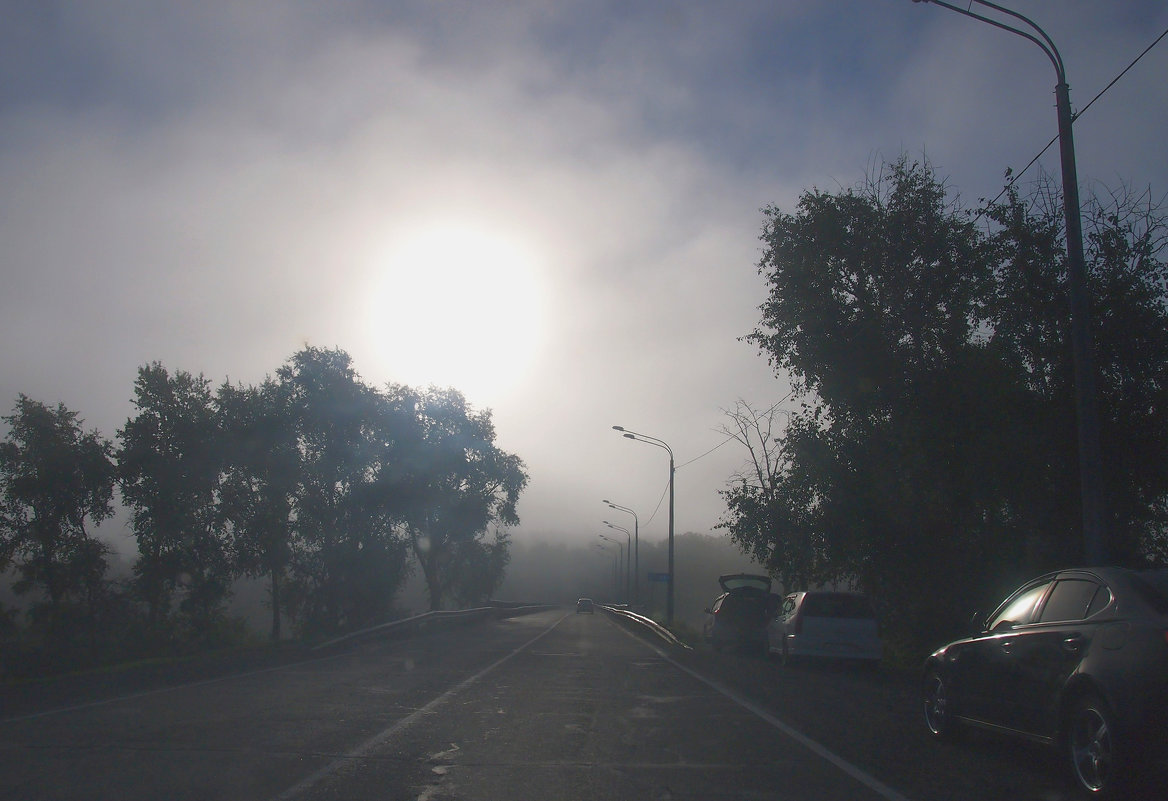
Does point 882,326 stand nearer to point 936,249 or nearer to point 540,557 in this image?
point 936,249

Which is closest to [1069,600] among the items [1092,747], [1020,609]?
[1020,609]

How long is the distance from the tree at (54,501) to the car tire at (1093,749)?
155ft

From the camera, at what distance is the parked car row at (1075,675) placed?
19.9ft

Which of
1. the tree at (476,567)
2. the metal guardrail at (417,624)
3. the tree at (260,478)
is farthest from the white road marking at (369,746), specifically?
the tree at (476,567)

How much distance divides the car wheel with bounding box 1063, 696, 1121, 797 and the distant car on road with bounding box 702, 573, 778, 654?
→ 17.3 m

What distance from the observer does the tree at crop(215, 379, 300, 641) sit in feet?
151

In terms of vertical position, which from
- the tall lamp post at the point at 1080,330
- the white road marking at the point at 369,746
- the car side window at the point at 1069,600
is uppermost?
the tall lamp post at the point at 1080,330

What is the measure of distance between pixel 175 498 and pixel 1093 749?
45.0m

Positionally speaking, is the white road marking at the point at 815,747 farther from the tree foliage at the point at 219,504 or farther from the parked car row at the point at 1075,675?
the tree foliage at the point at 219,504

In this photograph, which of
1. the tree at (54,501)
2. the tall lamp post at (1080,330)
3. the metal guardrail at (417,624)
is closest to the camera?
the tall lamp post at (1080,330)

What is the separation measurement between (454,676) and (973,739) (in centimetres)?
886

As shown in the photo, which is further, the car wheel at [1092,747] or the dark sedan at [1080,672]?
the car wheel at [1092,747]

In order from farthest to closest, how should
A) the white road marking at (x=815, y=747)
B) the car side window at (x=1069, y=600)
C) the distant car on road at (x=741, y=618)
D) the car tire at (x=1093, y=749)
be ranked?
1. the distant car on road at (x=741, y=618)
2. the car side window at (x=1069, y=600)
3. the white road marking at (x=815, y=747)
4. the car tire at (x=1093, y=749)

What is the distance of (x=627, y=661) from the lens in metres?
20.2
